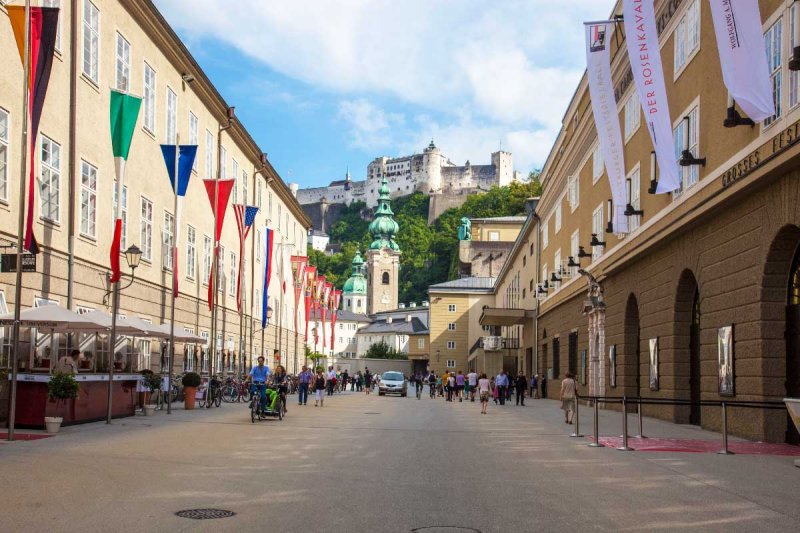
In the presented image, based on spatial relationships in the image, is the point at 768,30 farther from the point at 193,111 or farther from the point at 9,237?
the point at 193,111

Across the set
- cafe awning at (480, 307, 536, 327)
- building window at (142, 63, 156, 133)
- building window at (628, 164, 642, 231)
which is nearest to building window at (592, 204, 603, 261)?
building window at (628, 164, 642, 231)

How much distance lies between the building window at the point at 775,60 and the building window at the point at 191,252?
78.3 ft

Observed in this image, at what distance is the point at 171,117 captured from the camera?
110ft

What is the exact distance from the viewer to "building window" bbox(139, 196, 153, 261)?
29578mm

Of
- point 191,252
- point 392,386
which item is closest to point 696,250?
point 191,252

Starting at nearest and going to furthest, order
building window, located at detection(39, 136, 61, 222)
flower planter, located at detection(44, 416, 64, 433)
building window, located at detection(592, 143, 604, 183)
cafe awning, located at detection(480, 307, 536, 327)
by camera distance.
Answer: flower planter, located at detection(44, 416, 64, 433) < building window, located at detection(39, 136, 61, 222) < building window, located at detection(592, 143, 604, 183) < cafe awning, located at detection(480, 307, 536, 327)

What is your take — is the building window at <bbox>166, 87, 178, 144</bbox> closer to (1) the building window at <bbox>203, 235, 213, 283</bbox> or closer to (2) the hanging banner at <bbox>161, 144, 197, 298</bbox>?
(2) the hanging banner at <bbox>161, 144, 197, 298</bbox>

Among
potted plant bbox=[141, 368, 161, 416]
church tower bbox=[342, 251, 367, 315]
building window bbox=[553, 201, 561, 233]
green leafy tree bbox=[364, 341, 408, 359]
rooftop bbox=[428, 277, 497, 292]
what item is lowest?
potted plant bbox=[141, 368, 161, 416]

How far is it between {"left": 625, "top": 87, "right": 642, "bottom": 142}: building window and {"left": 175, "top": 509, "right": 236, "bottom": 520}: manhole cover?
2189 centimetres

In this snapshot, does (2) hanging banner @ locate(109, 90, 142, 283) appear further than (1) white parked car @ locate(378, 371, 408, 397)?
No

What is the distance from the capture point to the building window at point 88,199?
24.3m

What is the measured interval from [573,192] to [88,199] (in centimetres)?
2285

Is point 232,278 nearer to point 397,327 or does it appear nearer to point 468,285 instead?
point 468,285

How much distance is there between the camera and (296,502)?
953cm
